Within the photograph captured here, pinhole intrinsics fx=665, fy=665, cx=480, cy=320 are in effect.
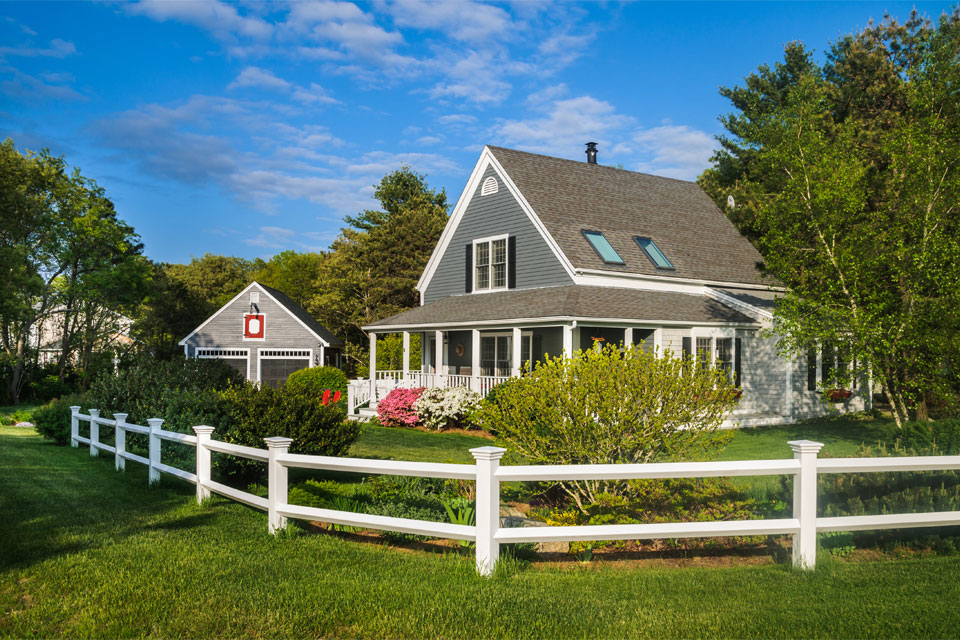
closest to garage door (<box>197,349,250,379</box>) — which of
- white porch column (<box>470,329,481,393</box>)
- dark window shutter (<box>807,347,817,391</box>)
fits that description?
white porch column (<box>470,329,481,393</box>)

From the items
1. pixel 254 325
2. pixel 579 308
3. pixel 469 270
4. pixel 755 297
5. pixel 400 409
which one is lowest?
pixel 400 409

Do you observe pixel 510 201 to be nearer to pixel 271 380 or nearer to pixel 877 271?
pixel 877 271

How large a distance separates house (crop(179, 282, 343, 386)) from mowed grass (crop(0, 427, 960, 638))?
30321mm

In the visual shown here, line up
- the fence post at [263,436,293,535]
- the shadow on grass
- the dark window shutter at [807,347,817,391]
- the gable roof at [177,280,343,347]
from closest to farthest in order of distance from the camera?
1. the shadow on grass
2. the fence post at [263,436,293,535]
3. the dark window shutter at [807,347,817,391]
4. the gable roof at [177,280,343,347]

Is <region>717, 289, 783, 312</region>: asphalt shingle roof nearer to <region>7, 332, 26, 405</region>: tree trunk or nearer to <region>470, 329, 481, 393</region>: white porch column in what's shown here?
<region>470, 329, 481, 393</region>: white porch column

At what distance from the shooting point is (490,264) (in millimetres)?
23969

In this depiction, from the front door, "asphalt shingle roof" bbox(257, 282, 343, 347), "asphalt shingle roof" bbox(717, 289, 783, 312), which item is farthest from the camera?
"asphalt shingle roof" bbox(257, 282, 343, 347)

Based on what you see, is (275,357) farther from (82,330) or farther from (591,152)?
(591,152)

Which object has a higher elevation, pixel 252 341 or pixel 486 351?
pixel 252 341

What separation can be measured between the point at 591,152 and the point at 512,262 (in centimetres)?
854

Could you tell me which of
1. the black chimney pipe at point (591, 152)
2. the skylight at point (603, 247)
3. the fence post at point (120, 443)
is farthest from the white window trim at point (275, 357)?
the fence post at point (120, 443)

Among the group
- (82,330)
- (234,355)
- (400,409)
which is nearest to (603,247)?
(400,409)

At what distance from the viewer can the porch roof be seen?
18438 mm

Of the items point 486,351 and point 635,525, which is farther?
point 486,351
